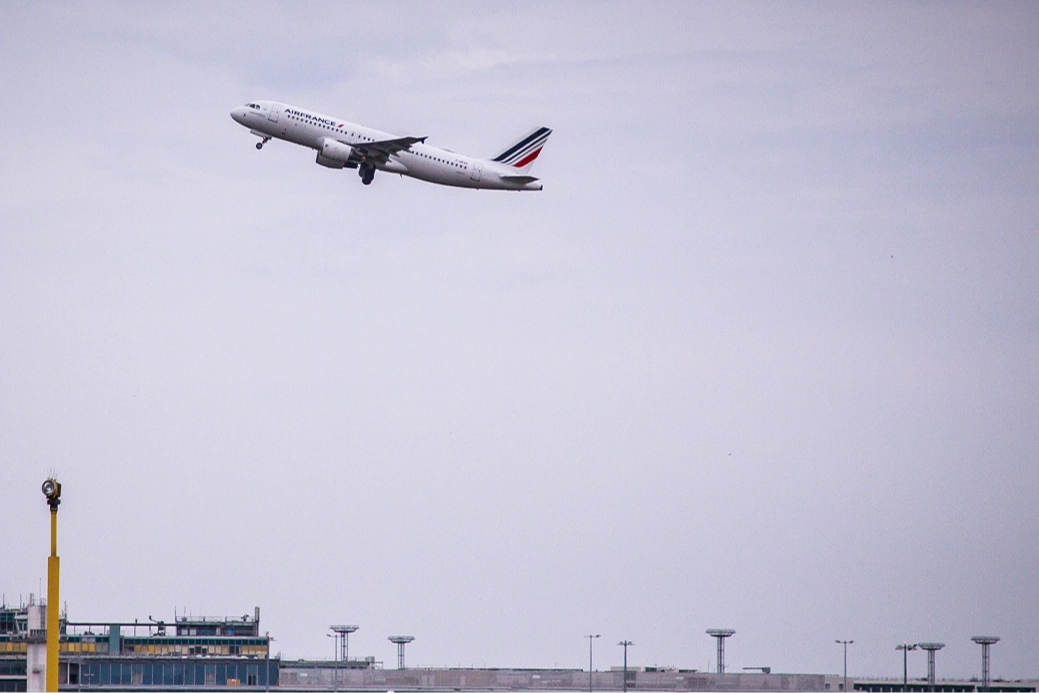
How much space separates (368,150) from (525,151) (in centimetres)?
2230

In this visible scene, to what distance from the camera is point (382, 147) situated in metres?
141

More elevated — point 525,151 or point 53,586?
point 525,151

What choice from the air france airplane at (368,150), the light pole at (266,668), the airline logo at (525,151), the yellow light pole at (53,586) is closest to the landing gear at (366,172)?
the air france airplane at (368,150)

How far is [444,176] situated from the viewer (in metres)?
146

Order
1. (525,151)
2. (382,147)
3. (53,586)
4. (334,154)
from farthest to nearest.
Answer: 1. (525,151)
2. (382,147)
3. (334,154)
4. (53,586)

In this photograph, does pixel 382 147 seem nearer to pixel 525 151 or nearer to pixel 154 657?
pixel 525 151

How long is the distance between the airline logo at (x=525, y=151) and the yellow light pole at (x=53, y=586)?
9355cm

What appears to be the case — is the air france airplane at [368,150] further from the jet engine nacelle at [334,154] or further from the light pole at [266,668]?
the light pole at [266,668]

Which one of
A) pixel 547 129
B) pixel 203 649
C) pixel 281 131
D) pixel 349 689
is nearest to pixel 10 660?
pixel 203 649

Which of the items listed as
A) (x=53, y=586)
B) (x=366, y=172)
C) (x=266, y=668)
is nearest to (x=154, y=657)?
(x=266, y=668)

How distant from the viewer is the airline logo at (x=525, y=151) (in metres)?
158

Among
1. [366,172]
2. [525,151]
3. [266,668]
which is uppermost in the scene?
[525,151]

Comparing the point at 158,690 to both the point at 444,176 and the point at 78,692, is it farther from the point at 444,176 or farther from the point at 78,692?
the point at 444,176

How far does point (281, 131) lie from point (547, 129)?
101 feet
